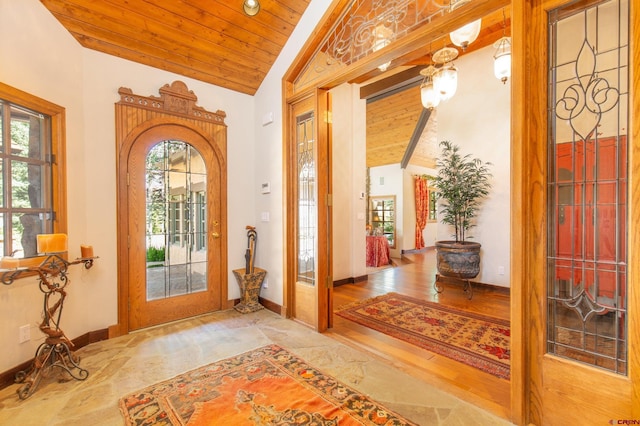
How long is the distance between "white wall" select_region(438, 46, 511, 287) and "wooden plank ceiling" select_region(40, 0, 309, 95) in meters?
3.03

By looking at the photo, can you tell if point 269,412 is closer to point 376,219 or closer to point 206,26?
point 206,26

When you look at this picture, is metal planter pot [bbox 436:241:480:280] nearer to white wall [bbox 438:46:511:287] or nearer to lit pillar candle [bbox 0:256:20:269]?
white wall [bbox 438:46:511:287]

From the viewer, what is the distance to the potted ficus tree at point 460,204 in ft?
13.5

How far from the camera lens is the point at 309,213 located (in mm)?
3199

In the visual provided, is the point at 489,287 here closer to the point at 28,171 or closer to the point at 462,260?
the point at 462,260

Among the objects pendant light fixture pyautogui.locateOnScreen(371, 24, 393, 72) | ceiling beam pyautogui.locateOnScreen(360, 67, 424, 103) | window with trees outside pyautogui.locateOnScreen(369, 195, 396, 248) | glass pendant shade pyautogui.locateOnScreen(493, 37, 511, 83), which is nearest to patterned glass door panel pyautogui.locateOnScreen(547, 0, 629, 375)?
pendant light fixture pyautogui.locateOnScreen(371, 24, 393, 72)

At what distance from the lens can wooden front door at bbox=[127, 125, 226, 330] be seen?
3.03 meters

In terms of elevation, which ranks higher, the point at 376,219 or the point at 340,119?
the point at 340,119

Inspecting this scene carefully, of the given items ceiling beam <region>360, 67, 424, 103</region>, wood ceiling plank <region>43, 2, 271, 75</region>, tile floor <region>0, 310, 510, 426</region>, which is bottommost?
tile floor <region>0, 310, 510, 426</region>

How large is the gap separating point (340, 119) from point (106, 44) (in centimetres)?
328

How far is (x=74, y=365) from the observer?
2246 millimetres

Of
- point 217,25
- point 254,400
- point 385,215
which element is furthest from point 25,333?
point 385,215

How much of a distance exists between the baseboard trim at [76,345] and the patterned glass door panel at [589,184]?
138 inches

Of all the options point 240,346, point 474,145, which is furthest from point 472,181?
point 240,346
